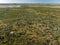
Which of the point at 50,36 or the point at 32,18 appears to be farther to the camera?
the point at 32,18

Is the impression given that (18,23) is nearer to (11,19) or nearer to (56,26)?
(11,19)

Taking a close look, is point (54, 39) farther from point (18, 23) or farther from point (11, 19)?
point (11, 19)

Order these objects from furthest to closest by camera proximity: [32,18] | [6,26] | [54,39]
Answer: [32,18] → [6,26] → [54,39]

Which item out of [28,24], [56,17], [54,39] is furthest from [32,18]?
[54,39]

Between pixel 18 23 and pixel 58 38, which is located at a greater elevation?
pixel 18 23

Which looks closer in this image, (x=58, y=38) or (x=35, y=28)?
(x=58, y=38)

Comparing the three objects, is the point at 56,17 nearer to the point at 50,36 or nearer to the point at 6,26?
the point at 50,36

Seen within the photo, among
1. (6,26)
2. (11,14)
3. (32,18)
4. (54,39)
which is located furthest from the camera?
(11,14)

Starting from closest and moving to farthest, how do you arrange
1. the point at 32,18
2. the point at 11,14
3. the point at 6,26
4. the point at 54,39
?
the point at 54,39, the point at 6,26, the point at 32,18, the point at 11,14
